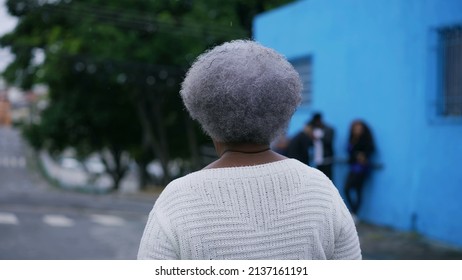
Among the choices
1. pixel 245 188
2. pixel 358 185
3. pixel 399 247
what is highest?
pixel 245 188

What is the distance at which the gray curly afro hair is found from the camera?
1.49 meters

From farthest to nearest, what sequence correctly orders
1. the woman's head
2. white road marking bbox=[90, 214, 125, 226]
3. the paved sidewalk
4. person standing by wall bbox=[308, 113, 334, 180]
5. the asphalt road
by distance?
white road marking bbox=[90, 214, 125, 226], person standing by wall bbox=[308, 113, 334, 180], the woman's head, the asphalt road, the paved sidewalk

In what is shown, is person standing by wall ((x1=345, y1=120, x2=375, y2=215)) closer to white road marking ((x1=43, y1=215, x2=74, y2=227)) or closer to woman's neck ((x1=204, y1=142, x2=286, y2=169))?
white road marking ((x1=43, y1=215, x2=74, y2=227))

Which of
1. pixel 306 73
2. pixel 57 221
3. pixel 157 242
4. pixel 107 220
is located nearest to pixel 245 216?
pixel 157 242

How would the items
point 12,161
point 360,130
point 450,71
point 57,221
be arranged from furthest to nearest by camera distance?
1. point 12,161
2. point 57,221
3. point 360,130
4. point 450,71

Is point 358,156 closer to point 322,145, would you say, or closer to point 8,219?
point 322,145

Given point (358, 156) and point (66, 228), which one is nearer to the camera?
point (358, 156)

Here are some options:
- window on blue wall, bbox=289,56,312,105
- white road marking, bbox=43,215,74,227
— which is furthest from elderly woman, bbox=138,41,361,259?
window on blue wall, bbox=289,56,312,105

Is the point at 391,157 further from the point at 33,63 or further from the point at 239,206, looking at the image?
the point at 33,63

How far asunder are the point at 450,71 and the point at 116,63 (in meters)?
11.1

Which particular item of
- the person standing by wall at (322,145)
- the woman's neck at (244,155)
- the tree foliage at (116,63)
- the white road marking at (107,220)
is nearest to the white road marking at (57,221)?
the white road marking at (107,220)

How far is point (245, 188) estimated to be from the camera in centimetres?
149

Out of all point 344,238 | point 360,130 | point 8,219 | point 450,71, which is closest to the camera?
point 344,238

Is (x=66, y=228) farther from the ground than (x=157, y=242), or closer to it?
closer to it
